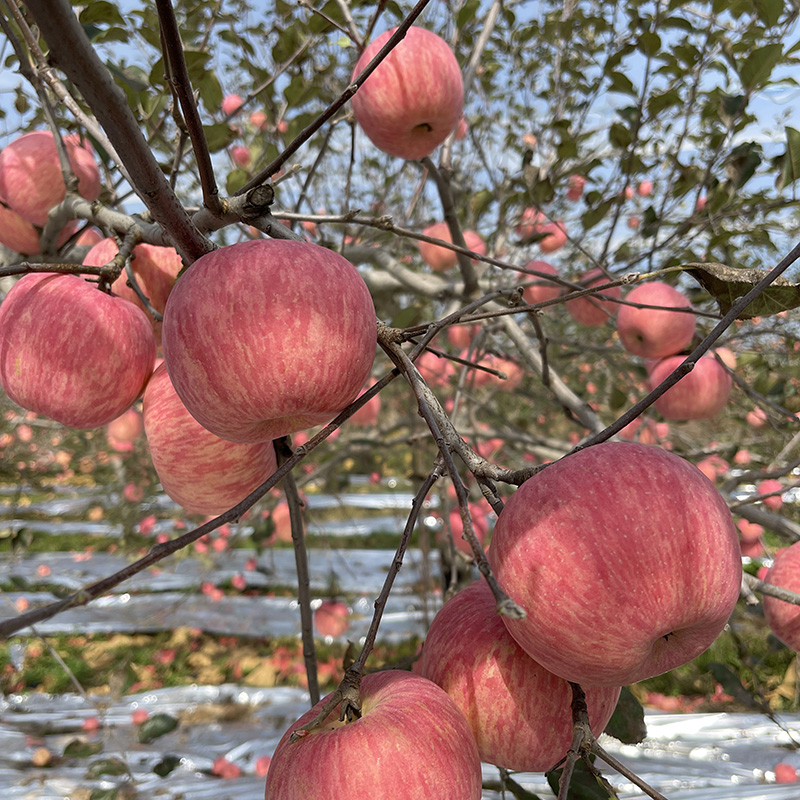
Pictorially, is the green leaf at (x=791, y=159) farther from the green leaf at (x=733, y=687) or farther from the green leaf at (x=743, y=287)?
the green leaf at (x=733, y=687)

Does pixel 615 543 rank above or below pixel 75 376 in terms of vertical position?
below

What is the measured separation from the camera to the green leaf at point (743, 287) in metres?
0.51

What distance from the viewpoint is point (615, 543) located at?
0.42 m

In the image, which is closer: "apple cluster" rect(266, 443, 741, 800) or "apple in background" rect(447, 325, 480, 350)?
"apple cluster" rect(266, 443, 741, 800)

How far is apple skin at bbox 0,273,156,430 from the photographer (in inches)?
24.4

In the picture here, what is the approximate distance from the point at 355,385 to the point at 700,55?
1.46 meters

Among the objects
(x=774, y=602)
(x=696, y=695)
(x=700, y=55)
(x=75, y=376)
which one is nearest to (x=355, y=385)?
(x=75, y=376)

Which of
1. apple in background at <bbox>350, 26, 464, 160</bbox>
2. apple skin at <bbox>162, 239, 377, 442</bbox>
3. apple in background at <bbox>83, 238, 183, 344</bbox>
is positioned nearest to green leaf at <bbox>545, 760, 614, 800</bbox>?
apple skin at <bbox>162, 239, 377, 442</bbox>

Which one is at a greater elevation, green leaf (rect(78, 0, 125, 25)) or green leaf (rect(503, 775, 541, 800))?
green leaf (rect(78, 0, 125, 25))

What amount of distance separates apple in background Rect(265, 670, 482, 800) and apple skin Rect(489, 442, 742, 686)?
95mm

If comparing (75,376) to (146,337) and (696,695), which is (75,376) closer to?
(146,337)

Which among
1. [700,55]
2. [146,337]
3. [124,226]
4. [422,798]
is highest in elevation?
[700,55]

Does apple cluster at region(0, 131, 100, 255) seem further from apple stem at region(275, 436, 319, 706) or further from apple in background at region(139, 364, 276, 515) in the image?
apple stem at region(275, 436, 319, 706)

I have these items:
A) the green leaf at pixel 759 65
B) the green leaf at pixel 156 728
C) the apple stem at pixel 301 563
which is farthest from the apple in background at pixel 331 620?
the green leaf at pixel 759 65
